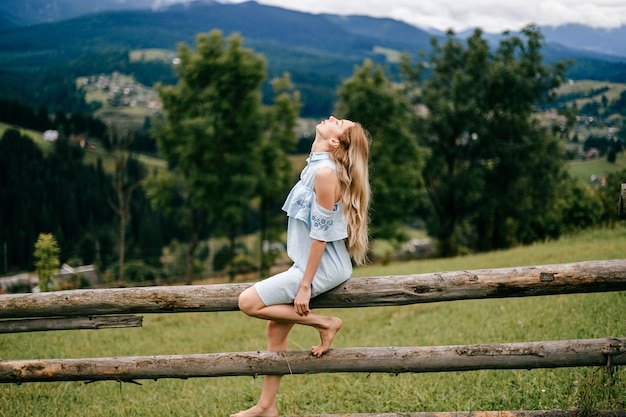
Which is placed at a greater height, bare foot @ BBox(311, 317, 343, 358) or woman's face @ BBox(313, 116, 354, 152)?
woman's face @ BBox(313, 116, 354, 152)

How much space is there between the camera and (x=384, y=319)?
411 inches

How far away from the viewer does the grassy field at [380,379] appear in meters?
4.69

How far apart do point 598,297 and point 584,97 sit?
26.0 meters

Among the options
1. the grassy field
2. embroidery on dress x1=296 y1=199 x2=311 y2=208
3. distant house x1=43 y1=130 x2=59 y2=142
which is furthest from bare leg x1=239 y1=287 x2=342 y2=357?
distant house x1=43 y1=130 x2=59 y2=142

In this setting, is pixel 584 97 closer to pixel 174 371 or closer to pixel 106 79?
pixel 174 371

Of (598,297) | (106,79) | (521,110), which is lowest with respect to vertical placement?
(598,297)

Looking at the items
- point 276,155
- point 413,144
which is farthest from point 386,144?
point 276,155

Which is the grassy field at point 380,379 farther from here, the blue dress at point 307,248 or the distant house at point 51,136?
the distant house at point 51,136

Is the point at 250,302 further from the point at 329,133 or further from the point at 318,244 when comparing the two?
the point at 329,133

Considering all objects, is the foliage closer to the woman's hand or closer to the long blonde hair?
the woman's hand

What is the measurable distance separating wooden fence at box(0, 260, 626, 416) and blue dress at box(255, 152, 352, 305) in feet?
0.63

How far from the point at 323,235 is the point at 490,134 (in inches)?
1103

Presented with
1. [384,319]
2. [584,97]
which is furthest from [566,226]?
[384,319]

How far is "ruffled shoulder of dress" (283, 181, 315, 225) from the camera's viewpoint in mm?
3666
